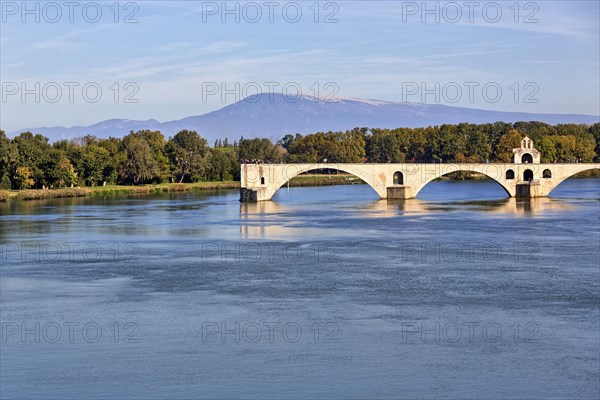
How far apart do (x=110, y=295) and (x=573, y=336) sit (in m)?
12.5

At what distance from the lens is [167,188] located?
83750 mm

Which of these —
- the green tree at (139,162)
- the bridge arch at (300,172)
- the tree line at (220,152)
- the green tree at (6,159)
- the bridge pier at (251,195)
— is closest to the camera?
the bridge pier at (251,195)

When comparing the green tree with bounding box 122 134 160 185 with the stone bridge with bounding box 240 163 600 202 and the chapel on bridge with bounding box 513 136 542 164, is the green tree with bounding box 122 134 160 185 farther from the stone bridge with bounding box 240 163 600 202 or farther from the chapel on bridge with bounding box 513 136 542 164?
the chapel on bridge with bounding box 513 136 542 164

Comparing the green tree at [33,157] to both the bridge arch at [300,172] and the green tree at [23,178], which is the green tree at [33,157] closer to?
the green tree at [23,178]

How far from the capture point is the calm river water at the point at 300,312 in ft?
61.8

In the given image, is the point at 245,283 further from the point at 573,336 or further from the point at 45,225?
the point at 45,225

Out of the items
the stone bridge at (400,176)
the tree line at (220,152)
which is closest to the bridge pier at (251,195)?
the stone bridge at (400,176)

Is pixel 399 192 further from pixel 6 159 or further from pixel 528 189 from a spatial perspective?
pixel 6 159

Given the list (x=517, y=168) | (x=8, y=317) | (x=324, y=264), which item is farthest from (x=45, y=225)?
(x=517, y=168)

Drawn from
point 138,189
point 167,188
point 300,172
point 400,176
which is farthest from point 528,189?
point 138,189

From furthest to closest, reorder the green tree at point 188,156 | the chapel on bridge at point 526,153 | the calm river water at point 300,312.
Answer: the green tree at point 188,156 → the chapel on bridge at point 526,153 → the calm river water at point 300,312

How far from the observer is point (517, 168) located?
243 ft

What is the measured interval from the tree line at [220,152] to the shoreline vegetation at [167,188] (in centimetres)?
133

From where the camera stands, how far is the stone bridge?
69125 millimetres
